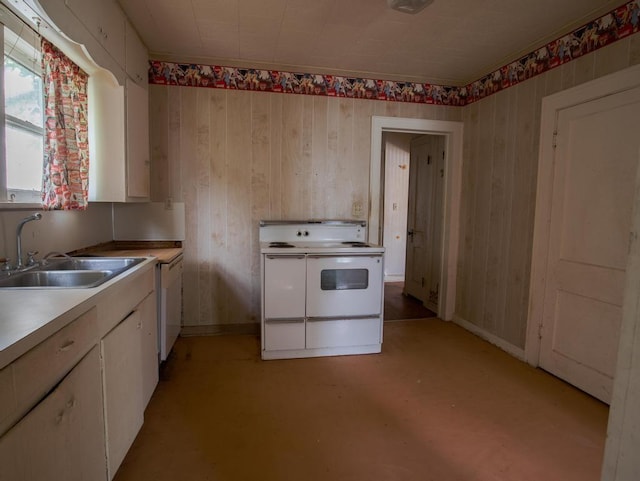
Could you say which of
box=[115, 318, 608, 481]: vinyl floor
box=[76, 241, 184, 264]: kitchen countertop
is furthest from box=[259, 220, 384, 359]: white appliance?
box=[76, 241, 184, 264]: kitchen countertop

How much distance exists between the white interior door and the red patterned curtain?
10.4 ft

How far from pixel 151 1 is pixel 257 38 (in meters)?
0.76

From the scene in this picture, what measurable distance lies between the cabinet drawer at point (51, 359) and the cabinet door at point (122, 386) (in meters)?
0.18

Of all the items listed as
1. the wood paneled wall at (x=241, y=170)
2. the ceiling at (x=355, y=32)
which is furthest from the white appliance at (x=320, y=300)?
the ceiling at (x=355, y=32)

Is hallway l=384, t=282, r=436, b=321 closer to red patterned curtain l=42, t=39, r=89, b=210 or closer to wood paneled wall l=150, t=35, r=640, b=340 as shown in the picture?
wood paneled wall l=150, t=35, r=640, b=340

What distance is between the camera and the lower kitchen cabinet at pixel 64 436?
830mm

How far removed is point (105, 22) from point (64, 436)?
2.17 meters

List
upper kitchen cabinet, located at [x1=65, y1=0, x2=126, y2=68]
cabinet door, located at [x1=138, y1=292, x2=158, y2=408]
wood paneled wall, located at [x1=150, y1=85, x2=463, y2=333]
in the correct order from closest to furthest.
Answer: upper kitchen cabinet, located at [x1=65, y1=0, x2=126, y2=68]
cabinet door, located at [x1=138, y1=292, x2=158, y2=408]
wood paneled wall, located at [x1=150, y1=85, x2=463, y2=333]

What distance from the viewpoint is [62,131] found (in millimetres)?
1866

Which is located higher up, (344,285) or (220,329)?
(344,285)

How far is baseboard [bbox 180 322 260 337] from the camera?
129 inches

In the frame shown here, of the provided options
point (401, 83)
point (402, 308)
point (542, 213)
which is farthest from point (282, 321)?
point (401, 83)

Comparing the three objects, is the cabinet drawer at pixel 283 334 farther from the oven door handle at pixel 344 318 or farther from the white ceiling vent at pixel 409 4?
A: the white ceiling vent at pixel 409 4

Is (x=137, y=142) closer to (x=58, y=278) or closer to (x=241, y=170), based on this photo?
(x=241, y=170)
